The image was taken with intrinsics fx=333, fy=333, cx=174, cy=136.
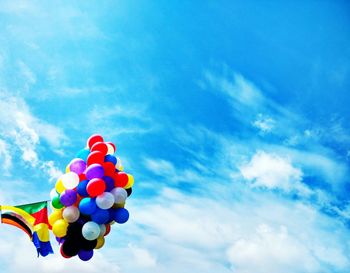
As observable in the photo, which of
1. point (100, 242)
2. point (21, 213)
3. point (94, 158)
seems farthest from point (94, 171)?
point (21, 213)

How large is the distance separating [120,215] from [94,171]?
1.70 meters

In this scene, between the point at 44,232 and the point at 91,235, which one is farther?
the point at 44,232

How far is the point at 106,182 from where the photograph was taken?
10.5 meters

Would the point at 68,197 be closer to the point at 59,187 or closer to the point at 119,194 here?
the point at 59,187

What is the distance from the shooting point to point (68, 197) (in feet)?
33.5

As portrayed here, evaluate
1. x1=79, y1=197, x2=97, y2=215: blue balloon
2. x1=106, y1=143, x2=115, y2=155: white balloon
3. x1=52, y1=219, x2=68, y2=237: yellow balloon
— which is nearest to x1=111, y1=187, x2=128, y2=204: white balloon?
x1=79, y1=197, x2=97, y2=215: blue balloon

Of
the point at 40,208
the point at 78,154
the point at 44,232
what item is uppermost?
the point at 78,154

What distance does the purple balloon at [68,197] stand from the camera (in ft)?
33.5

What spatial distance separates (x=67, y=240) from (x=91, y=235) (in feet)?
2.91

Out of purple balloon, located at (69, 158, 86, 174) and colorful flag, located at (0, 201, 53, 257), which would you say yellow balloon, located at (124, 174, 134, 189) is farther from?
colorful flag, located at (0, 201, 53, 257)

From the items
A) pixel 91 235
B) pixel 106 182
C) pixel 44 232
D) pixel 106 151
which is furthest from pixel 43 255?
pixel 106 151

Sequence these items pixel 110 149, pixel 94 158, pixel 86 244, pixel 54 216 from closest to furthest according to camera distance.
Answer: pixel 86 244
pixel 94 158
pixel 54 216
pixel 110 149

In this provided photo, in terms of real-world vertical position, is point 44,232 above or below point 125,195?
below

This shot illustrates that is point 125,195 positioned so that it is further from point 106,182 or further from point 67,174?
point 67,174
